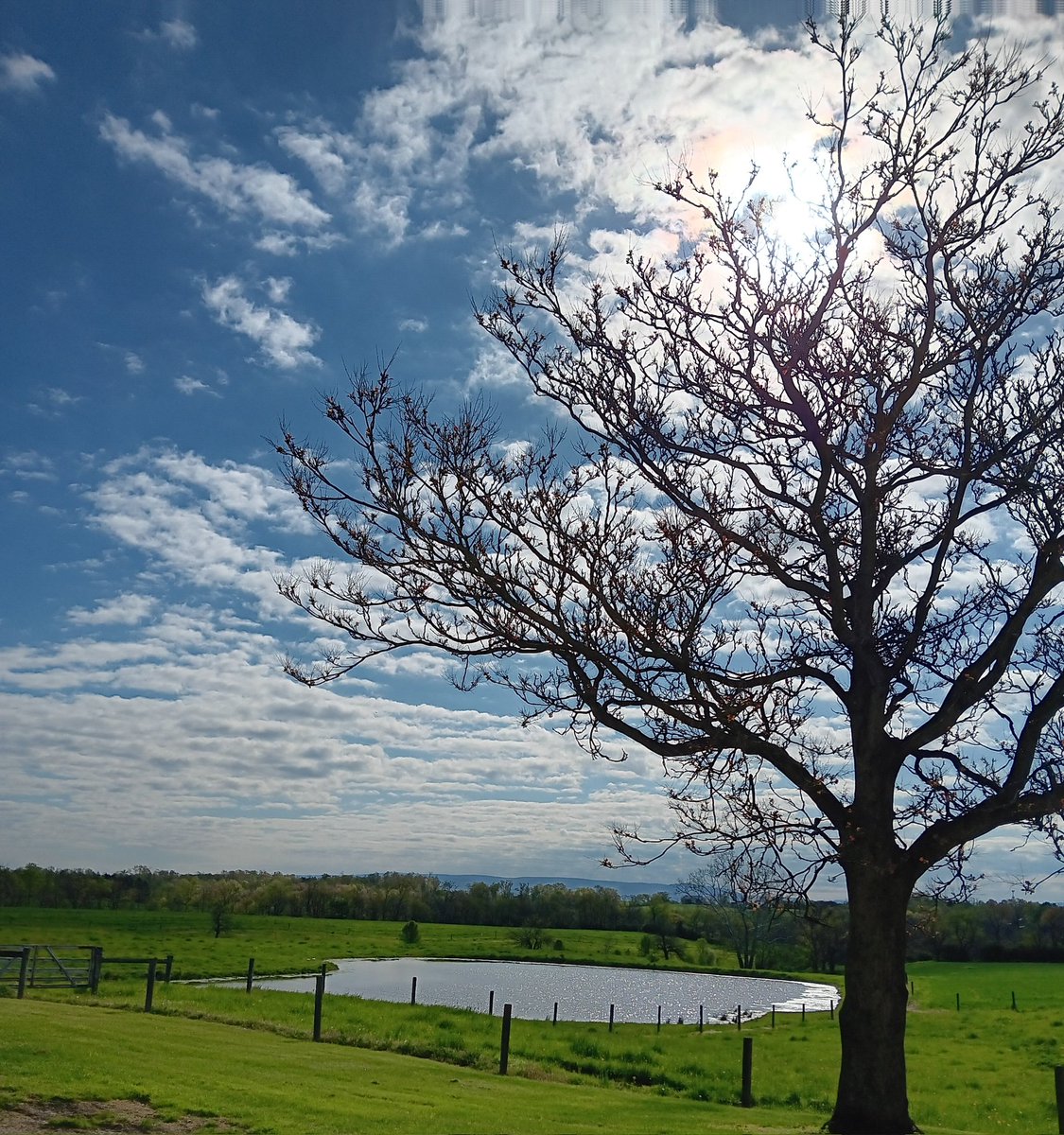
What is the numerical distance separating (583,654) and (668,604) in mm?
1031

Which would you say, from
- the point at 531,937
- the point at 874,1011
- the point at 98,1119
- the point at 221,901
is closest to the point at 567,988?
the point at 531,937

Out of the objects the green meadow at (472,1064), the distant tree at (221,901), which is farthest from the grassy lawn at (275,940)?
the green meadow at (472,1064)

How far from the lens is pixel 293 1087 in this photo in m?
16.0

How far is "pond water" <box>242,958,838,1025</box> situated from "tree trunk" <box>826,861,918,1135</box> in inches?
1736

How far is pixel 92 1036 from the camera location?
19328mm

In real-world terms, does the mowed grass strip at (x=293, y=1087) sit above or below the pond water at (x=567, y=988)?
above

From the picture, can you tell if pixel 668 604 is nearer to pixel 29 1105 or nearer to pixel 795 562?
pixel 795 562

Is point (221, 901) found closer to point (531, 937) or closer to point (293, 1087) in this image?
point (531, 937)

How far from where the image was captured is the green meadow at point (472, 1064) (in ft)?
47.0

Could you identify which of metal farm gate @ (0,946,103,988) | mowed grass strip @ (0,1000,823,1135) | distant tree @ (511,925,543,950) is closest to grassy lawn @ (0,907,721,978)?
distant tree @ (511,925,543,950)

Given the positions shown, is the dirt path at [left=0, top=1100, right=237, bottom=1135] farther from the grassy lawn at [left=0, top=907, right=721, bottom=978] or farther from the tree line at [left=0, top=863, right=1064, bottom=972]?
the tree line at [left=0, top=863, right=1064, bottom=972]

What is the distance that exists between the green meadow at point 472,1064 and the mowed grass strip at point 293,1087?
0.07 m

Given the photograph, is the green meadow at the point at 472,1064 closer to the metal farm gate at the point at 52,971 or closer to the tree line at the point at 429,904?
the metal farm gate at the point at 52,971

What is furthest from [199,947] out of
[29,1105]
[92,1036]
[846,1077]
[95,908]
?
[846,1077]
